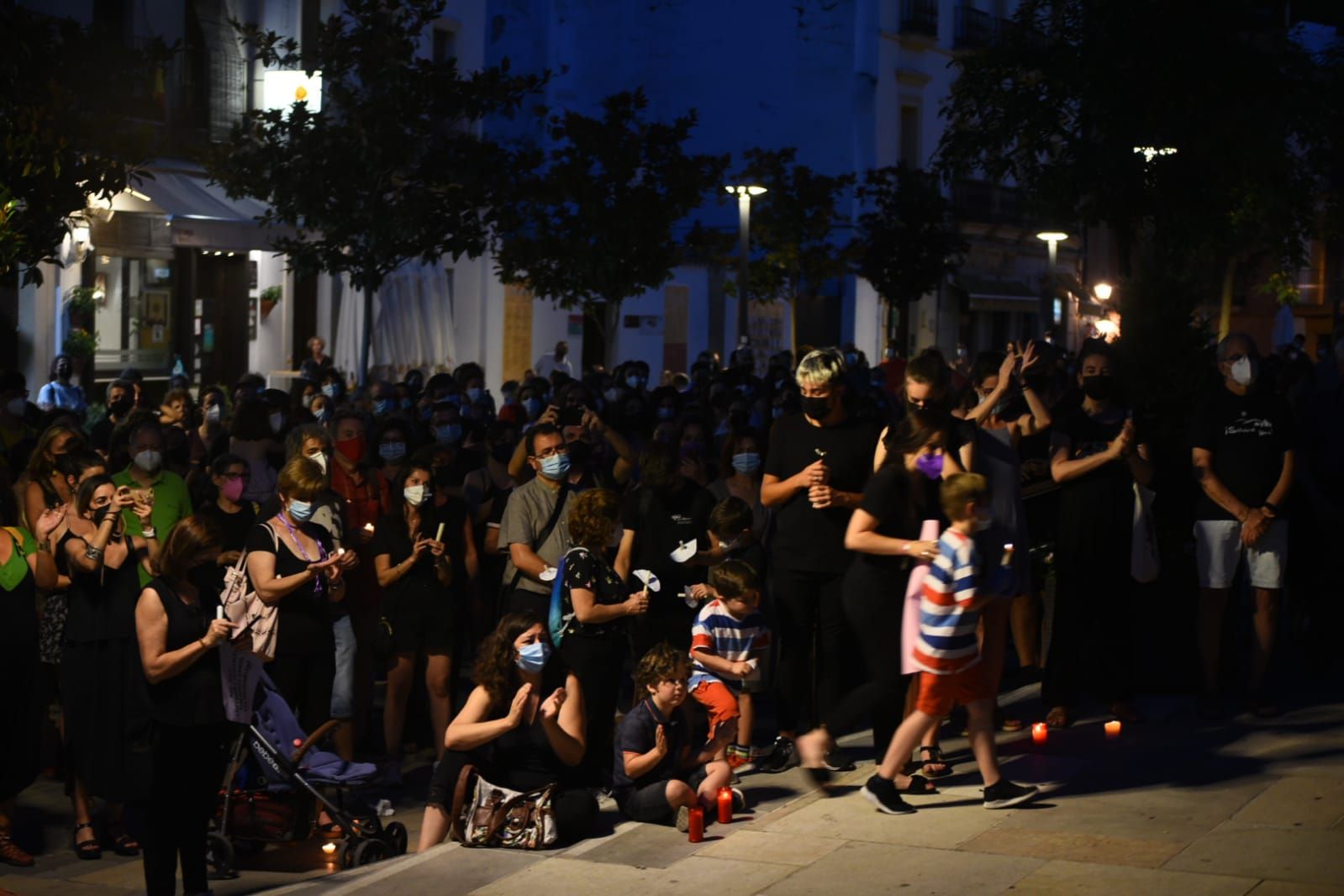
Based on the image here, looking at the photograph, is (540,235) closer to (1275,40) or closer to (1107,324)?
(1275,40)

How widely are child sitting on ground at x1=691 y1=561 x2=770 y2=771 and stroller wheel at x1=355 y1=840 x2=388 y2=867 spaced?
1.54 meters

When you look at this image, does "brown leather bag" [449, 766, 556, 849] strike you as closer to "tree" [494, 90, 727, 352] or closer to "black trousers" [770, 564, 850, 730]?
"black trousers" [770, 564, 850, 730]

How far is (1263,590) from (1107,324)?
108 feet

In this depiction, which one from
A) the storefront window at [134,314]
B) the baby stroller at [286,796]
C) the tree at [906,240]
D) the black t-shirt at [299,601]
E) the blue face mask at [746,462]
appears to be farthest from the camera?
the tree at [906,240]

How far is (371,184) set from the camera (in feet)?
70.1

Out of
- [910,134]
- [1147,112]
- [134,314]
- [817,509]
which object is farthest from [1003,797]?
[910,134]

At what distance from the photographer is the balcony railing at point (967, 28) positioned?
48.8 m

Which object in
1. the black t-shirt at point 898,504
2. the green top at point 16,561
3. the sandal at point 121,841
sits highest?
the black t-shirt at point 898,504

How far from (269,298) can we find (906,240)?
1478 centimetres

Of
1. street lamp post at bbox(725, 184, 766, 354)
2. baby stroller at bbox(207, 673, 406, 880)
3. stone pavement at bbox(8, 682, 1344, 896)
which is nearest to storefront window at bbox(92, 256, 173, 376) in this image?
street lamp post at bbox(725, 184, 766, 354)

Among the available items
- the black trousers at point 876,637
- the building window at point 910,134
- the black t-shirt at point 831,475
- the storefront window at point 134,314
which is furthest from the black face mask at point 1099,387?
the building window at point 910,134

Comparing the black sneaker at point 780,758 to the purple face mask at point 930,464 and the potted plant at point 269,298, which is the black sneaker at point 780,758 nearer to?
the purple face mask at point 930,464

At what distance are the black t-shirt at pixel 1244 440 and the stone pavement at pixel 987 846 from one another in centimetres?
127

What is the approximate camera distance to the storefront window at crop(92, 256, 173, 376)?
86.0 feet
